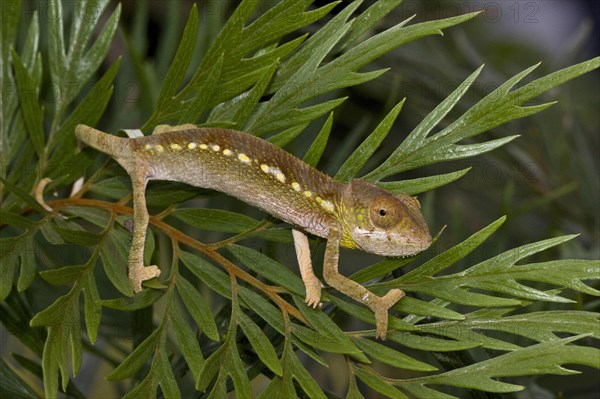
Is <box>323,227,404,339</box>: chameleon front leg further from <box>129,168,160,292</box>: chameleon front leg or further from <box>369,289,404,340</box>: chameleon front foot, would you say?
<box>129,168,160,292</box>: chameleon front leg

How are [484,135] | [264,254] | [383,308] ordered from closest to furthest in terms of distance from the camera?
[383,308]
[264,254]
[484,135]

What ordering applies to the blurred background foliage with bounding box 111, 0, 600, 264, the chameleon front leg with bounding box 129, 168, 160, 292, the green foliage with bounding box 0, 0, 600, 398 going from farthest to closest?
the blurred background foliage with bounding box 111, 0, 600, 264 < the chameleon front leg with bounding box 129, 168, 160, 292 < the green foliage with bounding box 0, 0, 600, 398

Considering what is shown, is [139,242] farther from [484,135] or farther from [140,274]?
[484,135]

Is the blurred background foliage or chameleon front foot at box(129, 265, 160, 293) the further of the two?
the blurred background foliage

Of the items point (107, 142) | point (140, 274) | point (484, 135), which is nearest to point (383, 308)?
point (140, 274)

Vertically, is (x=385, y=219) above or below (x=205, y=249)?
above

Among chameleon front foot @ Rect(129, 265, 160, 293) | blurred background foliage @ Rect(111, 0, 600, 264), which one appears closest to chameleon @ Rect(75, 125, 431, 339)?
chameleon front foot @ Rect(129, 265, 160, 293)

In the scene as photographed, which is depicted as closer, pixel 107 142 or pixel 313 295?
pixel 313 295
